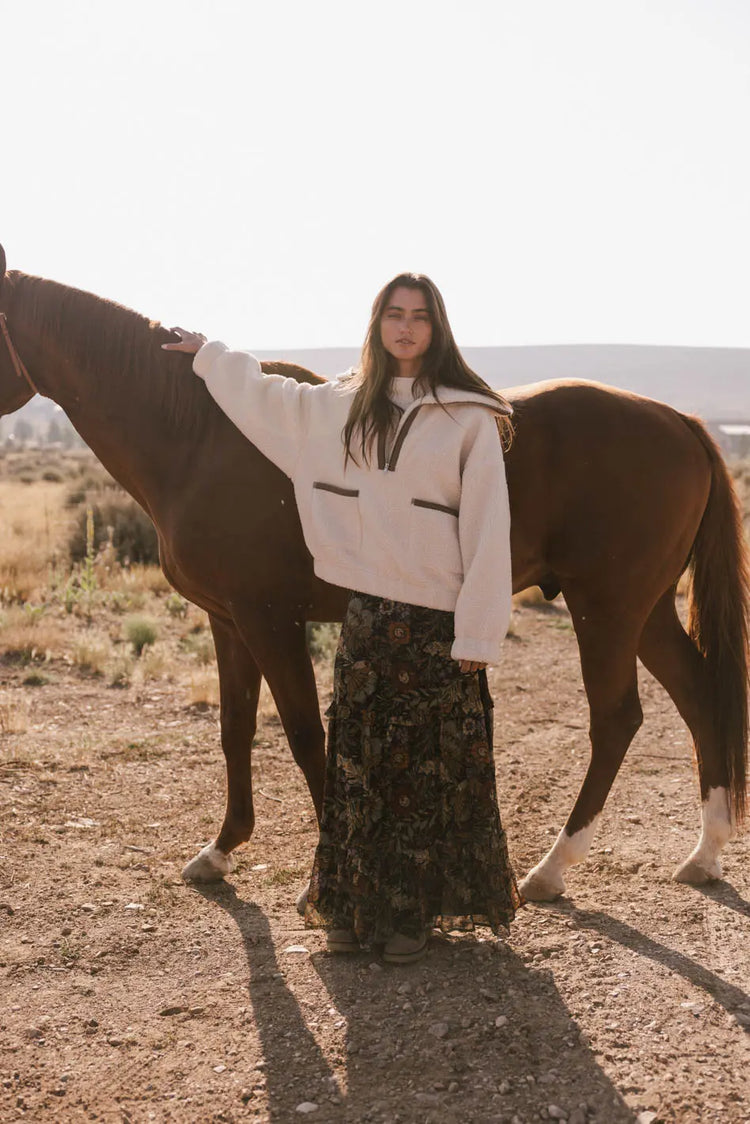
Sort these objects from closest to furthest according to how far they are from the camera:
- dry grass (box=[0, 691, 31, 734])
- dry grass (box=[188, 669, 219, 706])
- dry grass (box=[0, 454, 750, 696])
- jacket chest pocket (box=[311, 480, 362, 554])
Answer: jacket chest pocket (box=[311, 480, 362, 554]) < dry grass (box=[0, 691, 31, 734]) < dry grass (box=[188, 669, 219, 706]) < dry grass (box=[0, 454, 750, 696])

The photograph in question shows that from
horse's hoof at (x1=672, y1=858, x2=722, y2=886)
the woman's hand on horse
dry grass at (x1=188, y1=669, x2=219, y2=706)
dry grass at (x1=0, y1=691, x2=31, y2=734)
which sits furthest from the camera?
dry grass at (x1=188, y1=669, x2=219, y2=706)

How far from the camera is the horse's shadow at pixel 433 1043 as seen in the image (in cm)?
243

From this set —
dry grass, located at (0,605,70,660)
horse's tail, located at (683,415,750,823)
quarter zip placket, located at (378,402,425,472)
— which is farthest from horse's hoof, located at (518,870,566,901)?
dry grass, located at (0,605,70,660)

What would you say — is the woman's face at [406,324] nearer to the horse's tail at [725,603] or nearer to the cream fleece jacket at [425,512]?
the cream fleece jacket at [425,512]

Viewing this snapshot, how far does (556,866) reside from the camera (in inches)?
145

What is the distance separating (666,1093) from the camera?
243 cm

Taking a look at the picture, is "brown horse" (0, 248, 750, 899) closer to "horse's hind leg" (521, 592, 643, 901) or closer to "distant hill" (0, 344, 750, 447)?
"horse's hind leg" (521, 592, 643, 901)

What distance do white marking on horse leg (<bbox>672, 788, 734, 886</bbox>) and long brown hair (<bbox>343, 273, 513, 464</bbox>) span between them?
1.89 m

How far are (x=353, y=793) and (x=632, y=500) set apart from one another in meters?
1.52

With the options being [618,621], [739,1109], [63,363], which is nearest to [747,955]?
[739,1109]

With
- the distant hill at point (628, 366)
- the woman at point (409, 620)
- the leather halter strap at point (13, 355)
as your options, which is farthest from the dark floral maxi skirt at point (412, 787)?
the distant hill at point (628, 366)

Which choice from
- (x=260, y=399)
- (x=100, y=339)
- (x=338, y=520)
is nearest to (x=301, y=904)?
(x=338, y=520)

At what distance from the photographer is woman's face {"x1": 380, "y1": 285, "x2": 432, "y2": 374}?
9.69ft

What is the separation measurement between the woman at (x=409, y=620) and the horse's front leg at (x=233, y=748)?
0.87 metres
